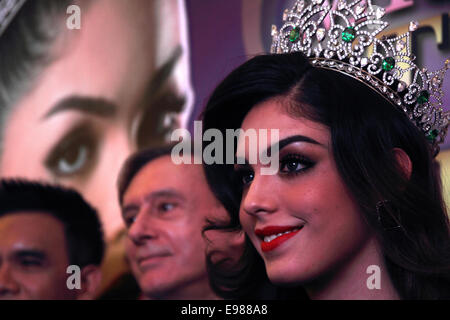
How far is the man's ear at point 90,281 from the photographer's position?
1.72 metres

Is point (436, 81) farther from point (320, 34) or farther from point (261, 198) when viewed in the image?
point (261, 198)

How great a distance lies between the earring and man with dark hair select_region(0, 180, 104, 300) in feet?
3.00

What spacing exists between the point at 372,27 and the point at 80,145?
979mm

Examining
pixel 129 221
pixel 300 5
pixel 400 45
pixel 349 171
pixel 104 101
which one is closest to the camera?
pixel 349 171

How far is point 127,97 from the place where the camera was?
1811 millimetres

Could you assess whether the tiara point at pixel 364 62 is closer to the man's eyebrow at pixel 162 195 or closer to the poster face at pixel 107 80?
the poster face at pixel 107 80

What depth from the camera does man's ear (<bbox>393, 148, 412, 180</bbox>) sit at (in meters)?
1.25

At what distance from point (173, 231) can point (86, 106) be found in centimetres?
53

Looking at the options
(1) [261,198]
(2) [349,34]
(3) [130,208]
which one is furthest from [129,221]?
(2) [349,34]

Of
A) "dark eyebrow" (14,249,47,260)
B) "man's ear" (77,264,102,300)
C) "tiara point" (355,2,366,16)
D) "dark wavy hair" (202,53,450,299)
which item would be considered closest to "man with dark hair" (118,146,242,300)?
"man's ear" (77,264,102,300)

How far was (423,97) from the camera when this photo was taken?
1307 millimetres

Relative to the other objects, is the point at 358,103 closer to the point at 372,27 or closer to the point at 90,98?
the point at 372,27

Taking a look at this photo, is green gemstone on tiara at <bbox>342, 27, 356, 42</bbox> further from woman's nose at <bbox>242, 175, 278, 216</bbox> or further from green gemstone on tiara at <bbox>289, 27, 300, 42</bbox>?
woman's nose at <bbox>242, 175, 278, 216</bbox>
